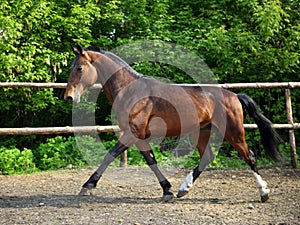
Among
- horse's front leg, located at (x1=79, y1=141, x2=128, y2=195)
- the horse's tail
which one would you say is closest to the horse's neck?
horse's front leg, located at (x1=79, y1=141, x2=128, y2=195)

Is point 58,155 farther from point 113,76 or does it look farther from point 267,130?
point 267,130

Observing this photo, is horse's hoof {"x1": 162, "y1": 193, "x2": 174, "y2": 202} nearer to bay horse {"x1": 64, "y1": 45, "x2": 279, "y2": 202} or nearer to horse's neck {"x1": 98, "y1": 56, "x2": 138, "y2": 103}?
bay horse {"x1": 64, "y1": 45, "x2": 279, "y2": 202}

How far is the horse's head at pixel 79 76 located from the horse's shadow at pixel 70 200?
1.01m

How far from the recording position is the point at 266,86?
21.4ft

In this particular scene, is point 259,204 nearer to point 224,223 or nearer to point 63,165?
point 224,223

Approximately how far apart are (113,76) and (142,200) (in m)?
1.33

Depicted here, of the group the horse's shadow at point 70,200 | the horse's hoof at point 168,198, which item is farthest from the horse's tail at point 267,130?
the horse's hoof at point 168,198

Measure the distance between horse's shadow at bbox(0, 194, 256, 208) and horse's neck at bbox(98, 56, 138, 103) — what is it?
3.41ft

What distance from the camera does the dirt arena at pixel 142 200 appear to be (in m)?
3.36

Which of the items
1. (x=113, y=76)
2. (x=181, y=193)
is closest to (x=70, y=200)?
(x=181, y=193)

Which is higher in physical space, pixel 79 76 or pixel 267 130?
pixel 79 76

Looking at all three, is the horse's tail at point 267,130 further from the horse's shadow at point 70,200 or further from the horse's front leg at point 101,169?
the horse's front leg at point 101,169

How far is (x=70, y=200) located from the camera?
411 centimetres

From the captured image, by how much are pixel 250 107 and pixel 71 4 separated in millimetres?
5650
